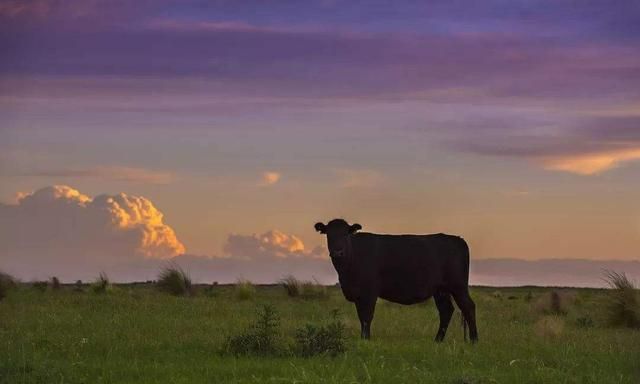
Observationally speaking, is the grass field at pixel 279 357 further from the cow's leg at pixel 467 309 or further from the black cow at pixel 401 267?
the black cow at pixel 401 267

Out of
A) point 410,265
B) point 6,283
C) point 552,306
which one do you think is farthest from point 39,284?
point 410,265

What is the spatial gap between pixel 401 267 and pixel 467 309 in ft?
5.59

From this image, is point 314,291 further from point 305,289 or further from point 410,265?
point 410,265

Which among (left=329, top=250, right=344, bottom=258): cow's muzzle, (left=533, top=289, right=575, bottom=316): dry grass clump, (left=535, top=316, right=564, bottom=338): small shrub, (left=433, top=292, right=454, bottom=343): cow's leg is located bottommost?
(left=535, top=316, right=564, bottom=338): small shrub

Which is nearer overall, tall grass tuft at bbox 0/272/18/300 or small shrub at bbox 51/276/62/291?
tall grass tuft at bbox 0/272/18/300

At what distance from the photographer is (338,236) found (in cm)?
2020

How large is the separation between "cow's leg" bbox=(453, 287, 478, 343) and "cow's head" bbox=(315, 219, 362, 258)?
274cm

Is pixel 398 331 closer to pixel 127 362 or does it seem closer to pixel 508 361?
pixel 508 361

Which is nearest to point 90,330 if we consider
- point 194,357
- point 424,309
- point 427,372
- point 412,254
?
point 194,357

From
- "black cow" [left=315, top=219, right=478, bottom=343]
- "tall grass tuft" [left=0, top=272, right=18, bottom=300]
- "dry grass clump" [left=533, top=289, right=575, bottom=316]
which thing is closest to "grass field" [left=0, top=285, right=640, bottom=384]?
"black cow" [left=315, top=219, right=478, bottom=343]

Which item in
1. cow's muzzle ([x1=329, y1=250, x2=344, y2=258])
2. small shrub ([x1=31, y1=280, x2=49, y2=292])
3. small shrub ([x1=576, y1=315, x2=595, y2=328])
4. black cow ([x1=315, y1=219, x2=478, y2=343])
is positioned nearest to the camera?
cow's muzzle ([x1=329, y1=250, x2=344, y2=258])

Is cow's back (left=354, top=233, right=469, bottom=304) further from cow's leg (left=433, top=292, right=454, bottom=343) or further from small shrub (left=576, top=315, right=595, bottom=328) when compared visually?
small shrub (left=576, top=315, right=595, bottom=328)

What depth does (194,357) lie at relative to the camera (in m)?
15.0

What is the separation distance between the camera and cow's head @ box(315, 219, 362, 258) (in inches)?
784
